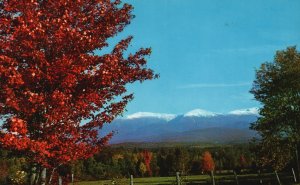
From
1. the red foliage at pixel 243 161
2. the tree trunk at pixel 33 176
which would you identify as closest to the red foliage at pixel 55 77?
the tree trunk at pixel 33 176

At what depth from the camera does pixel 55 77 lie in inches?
546

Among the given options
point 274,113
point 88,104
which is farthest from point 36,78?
point 274,113

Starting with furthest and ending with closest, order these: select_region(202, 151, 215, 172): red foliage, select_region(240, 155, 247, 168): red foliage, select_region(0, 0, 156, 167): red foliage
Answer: select_region(202, 151, 215, 172): red foliage
select_region(240, 155, 247, 168): red foliage
select_region(0, 0, 156, 167): red foliage

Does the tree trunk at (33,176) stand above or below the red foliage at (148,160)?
below

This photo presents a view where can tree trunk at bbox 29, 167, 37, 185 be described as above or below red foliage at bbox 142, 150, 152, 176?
below

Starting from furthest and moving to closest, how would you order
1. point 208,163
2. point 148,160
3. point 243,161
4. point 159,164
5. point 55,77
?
point 148,160, point 159,164, point 208,163, point 243,161, point 55,77

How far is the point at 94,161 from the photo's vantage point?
136125 mm

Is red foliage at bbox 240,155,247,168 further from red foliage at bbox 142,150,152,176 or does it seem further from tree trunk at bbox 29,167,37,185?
tree trunk at bbox 29,167,37,185

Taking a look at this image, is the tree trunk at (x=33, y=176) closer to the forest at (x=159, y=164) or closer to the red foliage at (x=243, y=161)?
the forest at (x=159, y=164)

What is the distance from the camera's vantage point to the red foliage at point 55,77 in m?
13.6

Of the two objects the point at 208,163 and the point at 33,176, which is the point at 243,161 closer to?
the point at 208,163

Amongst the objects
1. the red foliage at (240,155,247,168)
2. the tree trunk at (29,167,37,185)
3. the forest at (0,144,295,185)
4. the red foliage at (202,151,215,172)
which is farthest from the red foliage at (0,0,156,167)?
the red foliage at (202,151,215,172)

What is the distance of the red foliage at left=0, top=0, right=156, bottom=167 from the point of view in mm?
13602

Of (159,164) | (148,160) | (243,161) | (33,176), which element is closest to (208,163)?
(243,161)
